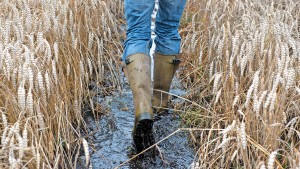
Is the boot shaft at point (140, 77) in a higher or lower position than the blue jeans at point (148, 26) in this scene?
lower

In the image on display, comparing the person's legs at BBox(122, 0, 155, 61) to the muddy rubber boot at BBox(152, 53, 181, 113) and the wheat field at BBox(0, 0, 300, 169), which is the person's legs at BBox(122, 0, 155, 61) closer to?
the muddy rubber boot at BBox(152, 53, 181, 113)

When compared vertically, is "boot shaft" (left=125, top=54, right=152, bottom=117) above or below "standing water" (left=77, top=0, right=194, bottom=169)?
above

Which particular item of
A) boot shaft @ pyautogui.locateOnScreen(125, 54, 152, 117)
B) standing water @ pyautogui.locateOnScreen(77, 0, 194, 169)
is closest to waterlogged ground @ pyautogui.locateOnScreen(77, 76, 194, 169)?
standing water @ pyautogui.locateOnScreen(77, 0, 194, 169)

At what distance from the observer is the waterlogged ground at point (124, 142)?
2.29m

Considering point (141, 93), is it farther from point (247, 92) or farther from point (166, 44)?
point (247, 92)

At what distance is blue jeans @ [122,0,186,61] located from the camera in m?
2.14

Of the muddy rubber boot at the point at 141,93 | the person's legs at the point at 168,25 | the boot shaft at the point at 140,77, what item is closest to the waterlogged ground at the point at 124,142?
the muddy rubber boot at the point at 141,93

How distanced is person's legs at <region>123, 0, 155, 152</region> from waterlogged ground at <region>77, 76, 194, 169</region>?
0.12 metres

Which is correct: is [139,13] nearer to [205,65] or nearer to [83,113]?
[83,113]

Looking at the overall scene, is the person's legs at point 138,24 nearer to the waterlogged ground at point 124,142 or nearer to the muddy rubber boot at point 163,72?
the muddy rubber boot at point 163,72

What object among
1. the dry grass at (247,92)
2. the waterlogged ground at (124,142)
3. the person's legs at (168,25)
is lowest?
the waterlogged ground at (124,142)

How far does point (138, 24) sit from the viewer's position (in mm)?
2186

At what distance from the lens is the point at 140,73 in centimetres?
225

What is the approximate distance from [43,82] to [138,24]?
587 millimetres
